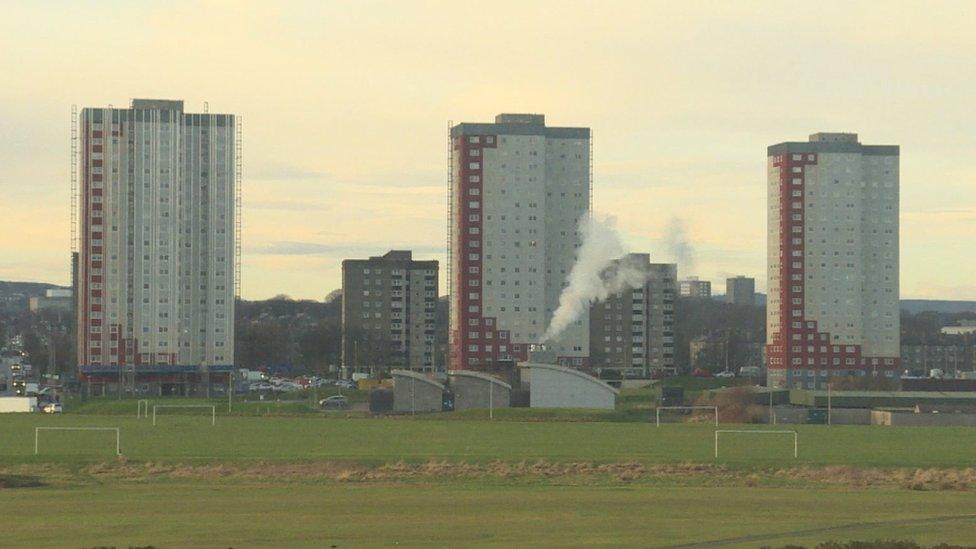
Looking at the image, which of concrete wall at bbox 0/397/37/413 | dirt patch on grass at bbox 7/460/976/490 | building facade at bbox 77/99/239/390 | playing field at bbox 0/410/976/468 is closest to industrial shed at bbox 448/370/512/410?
playing field at bbox 0/410/976/468

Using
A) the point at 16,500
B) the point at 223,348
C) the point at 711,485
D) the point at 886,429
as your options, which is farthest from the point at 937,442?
the point at 223,348

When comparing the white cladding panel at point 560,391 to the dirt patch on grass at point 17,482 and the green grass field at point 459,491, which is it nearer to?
the green grass field at point 459,491

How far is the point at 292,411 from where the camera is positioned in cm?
13888

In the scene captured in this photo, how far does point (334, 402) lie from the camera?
16050 centimetres

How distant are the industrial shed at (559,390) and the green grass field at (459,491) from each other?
112 ft

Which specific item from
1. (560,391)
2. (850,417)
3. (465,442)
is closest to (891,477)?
(465,442)

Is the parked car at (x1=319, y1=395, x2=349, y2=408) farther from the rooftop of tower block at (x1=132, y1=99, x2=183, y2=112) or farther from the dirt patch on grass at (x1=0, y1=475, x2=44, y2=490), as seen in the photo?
the dirt patch on grass at (x1=0, y1=475, x2=44, y2=490)

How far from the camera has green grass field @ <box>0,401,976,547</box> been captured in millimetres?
45312

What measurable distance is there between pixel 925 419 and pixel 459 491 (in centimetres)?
8284

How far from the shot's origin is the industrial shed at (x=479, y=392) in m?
142

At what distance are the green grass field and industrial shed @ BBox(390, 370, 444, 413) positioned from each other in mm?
36084

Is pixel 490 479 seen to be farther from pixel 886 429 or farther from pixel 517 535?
pixel 886 429

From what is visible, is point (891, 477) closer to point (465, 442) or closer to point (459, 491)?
point (459, 491)

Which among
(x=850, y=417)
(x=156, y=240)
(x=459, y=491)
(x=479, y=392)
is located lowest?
(x=850, y=417)
